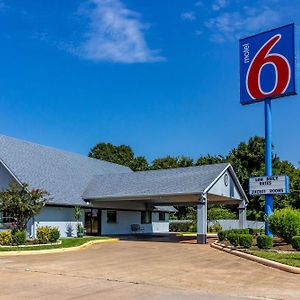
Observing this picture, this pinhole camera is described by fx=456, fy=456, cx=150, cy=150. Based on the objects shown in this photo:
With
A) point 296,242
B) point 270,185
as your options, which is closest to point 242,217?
point 270,185

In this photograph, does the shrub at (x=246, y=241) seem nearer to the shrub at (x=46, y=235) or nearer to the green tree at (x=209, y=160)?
the shrub at (x=46, y=235)

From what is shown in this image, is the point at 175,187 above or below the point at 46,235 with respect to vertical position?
above

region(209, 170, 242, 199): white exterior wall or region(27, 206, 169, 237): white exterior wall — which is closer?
region(27, 206, 169, 237): white exterior wall

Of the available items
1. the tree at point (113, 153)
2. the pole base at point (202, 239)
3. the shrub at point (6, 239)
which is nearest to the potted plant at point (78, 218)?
the shrub at point (6, 239)

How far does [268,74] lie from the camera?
25.8m

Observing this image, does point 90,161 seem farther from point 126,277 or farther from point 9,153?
point 126,277

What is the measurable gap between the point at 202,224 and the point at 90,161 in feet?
52.0

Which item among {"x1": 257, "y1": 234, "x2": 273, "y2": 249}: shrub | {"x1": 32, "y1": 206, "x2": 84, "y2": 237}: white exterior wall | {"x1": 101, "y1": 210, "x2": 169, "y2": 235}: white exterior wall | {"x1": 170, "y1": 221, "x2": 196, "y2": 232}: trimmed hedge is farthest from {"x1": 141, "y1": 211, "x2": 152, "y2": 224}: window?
{"x1": 257, "y1": 234, "x2": 273, "y2": 249}: shrub

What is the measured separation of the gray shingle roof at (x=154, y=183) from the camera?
1123 inches

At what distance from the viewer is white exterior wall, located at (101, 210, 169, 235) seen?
1357 inches

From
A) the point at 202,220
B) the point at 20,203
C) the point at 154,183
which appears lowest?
the point at 202,220

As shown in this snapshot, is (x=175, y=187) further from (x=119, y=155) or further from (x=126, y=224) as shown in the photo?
(x=119, y=155)

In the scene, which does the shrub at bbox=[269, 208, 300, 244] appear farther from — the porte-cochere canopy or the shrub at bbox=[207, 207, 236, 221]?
the shrub at bbox=[207, 207, 236, 221]

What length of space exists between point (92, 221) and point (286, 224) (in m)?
16.4
